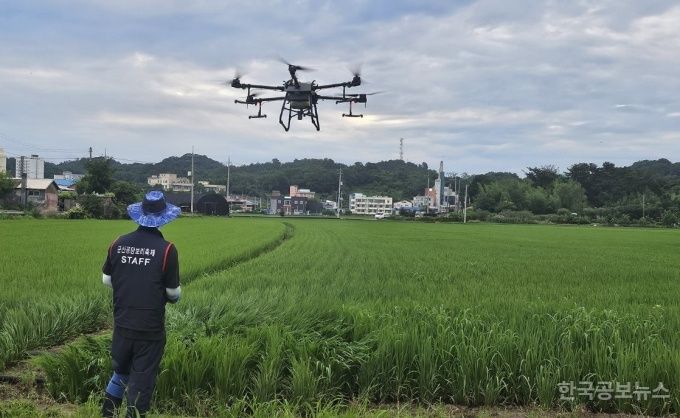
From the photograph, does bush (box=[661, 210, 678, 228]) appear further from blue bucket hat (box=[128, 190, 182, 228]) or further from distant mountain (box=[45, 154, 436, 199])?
blue bucket hat (box=[128, 190, 182, 228])

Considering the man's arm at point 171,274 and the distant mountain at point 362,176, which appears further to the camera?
the distant mountain at point 362,176

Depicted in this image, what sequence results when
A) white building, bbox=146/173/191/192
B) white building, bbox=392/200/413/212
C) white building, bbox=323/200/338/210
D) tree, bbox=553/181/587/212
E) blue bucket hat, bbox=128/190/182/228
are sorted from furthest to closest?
white building, bbox=392/200/413/212 → white building, bbox=323/200/338/210 → white building, bbox=146/173/191/192 → tree, bbox=553/181/587/212 → blue bucket hat, bbox=128/190/182/228

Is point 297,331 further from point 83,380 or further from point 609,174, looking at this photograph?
point 609,174

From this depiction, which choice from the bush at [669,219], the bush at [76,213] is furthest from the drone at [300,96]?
the bush at [669,219]

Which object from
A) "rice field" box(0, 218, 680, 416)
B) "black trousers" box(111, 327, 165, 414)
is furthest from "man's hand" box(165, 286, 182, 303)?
"rice field" box(0, 218, 680, 416)

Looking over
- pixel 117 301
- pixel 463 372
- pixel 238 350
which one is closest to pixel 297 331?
pixel 238 350

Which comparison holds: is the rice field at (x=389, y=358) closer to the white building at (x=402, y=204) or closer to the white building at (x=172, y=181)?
the white building at (x=172, y=181)

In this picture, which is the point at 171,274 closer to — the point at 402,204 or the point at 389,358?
→ the point at 389,358
